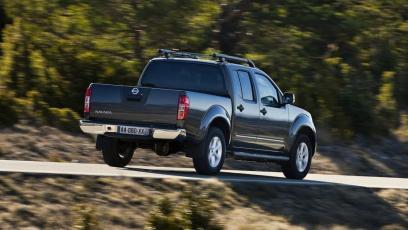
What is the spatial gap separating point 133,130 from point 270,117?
274 centimetres

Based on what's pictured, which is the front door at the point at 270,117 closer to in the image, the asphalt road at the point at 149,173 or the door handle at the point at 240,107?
the door handle at the point at 240,107

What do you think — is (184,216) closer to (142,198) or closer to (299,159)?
(142,198)


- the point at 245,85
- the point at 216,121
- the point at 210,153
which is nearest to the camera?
the point at 210,153

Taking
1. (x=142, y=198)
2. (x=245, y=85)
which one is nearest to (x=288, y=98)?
(x=245, y=85)

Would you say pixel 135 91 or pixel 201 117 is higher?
pixel 135 91

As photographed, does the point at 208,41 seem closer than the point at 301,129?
No

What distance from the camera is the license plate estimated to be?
14.4 m

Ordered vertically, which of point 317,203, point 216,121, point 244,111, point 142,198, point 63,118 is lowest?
point 317,203

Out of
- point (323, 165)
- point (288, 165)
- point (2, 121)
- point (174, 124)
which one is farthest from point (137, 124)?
point (323, 165)

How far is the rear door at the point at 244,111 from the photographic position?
1552cm

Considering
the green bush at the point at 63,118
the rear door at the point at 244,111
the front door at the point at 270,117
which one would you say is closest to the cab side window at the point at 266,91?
the front door at the point at 270,117

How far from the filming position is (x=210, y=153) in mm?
14914

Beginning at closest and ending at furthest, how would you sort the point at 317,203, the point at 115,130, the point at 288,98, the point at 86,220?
1. the point at 86,220
2. the point at 115,130
3. the point at 317,203
4. the point at 288,98

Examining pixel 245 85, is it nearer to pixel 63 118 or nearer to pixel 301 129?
pixel 301 129
